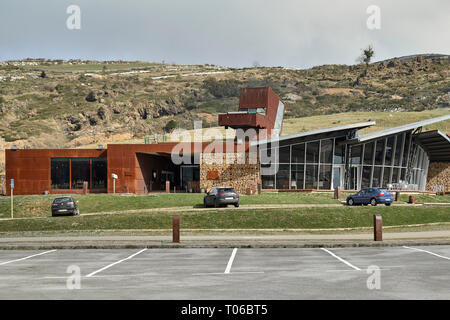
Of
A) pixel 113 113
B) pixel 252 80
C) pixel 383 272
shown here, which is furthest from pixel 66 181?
pixel 252 80

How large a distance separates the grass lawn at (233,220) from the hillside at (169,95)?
70045 millimetres

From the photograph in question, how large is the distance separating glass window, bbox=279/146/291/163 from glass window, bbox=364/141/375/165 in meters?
8.95

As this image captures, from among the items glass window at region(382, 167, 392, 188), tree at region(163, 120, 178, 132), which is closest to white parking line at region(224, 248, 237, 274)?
glass window at region(382, 167, 392, 188)

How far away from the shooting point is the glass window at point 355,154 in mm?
54781

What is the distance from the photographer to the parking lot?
1099 cm

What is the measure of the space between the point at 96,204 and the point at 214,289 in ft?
109

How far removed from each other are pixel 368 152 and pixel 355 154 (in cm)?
159

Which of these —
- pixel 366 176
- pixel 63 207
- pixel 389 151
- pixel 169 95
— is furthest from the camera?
pixel 169 95

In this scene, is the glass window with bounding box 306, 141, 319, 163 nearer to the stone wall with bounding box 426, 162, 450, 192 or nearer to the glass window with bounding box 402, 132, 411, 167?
the glass window with bounding box 402, 132, 411, 167

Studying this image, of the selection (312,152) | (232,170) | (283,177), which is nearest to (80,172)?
(232,170)

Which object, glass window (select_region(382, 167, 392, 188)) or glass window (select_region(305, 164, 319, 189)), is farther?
glass window (select_region(382, 167, 392, 188))

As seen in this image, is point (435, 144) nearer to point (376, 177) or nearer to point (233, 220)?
point (376, 177)

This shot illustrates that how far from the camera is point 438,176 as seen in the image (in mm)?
66750
